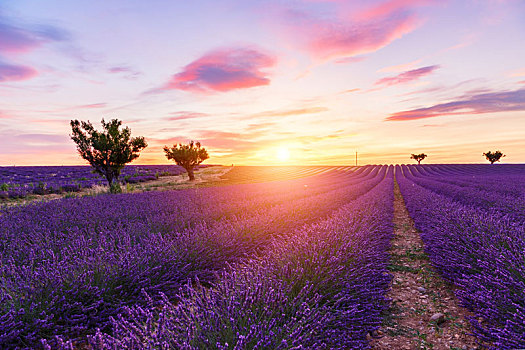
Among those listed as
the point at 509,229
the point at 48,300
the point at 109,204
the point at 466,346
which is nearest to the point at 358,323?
the point at 466,346

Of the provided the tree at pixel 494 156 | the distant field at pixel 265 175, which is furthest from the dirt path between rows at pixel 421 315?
the tree at pixel 494 156

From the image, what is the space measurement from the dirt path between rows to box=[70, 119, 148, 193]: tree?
49.6 feet

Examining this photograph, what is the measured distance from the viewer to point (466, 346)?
2029 mm

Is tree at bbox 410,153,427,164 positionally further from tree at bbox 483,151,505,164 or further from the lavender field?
the lavender field

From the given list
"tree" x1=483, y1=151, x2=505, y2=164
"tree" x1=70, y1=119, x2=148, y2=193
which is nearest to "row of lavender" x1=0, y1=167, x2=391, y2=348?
"tree" x1=70, y1=119, x2=148, y2=193

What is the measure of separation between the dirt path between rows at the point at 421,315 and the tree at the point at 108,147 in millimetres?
15104

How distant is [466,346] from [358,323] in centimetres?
88

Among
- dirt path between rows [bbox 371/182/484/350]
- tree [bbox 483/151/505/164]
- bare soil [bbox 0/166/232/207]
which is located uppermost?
tree [bbox 483/151/505/164]

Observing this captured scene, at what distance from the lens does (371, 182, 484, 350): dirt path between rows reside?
2084mm

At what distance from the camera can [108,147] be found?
1495 centimetres

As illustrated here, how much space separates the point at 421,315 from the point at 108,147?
1667cm

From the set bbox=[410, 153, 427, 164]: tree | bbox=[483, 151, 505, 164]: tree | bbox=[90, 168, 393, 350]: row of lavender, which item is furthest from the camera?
bbox=[410, 153, 427, 164]: tree

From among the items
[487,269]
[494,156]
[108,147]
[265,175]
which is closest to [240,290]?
[487,269]

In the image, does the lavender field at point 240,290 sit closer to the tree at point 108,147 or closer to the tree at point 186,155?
the tree at point 108,147
